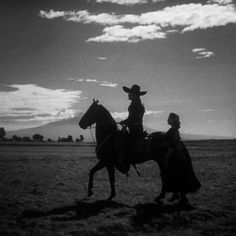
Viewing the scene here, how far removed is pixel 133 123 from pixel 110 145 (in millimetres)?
1141

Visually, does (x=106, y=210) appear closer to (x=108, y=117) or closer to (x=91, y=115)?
(x=108, y=117)

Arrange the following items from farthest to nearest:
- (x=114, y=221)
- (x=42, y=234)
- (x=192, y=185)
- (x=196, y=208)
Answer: (x=192, y=185)
(x=196, y=208)
(x=114, y=221)
(x=42, y=234)

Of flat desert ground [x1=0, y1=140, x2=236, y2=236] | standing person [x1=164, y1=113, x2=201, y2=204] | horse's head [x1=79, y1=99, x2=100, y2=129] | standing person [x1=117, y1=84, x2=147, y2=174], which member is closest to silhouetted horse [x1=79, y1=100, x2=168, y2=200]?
horse's head [x1=79, y1=99, x2=100, y2=129]

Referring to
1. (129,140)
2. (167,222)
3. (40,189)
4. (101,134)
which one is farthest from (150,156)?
(40,189)

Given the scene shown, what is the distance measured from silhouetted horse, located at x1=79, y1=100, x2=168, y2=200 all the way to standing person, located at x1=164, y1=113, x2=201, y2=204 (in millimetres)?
260

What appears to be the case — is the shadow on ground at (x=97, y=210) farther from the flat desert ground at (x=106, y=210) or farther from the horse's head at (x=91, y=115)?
the horse's head at (x=91, y=115)

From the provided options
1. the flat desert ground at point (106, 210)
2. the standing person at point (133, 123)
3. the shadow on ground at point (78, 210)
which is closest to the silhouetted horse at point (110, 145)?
the standing person at point (133, 123)

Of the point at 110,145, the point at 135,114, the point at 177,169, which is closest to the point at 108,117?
the point at 110,145

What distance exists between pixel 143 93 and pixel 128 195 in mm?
3448

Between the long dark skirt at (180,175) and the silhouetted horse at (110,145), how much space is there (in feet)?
1.05

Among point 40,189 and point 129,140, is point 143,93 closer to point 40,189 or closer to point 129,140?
point 129,140

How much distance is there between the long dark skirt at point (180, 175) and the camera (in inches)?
424

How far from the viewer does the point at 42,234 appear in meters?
7.32

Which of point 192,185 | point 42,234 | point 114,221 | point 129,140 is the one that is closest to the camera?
point 42,234
